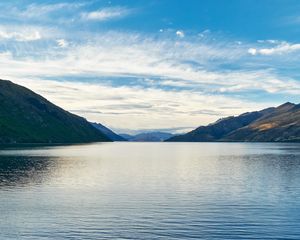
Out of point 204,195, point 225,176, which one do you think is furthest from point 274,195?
point 225,176

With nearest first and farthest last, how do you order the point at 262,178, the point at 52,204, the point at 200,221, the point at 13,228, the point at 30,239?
the point at 30,239, the point at 13,228, the point at 200,221, the point at 52,204, the point at 262,178

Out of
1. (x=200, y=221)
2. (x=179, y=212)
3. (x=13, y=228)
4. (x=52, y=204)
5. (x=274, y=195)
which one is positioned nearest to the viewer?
(x=13, y=228)

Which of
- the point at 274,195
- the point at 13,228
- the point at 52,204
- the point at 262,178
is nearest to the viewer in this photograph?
the point at 13,228

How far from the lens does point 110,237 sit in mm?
53656

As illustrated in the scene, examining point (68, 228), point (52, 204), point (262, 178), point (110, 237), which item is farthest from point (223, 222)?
point (262, 178)

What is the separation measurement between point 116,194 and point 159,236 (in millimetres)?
38155

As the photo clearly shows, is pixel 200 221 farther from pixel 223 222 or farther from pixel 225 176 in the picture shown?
pixel 225 176

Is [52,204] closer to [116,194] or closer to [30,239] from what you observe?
[116,194]

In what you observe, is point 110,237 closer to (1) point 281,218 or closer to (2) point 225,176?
(1) point 281,218

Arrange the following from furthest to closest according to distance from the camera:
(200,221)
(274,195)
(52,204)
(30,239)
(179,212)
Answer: (274,195), (52,204), (179,212), (200,221), (30,239)

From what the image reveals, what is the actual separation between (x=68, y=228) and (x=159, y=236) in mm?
13755

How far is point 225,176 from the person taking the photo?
127500mm

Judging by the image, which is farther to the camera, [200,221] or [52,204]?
[52,204]

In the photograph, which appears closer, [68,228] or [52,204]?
[68,228]
